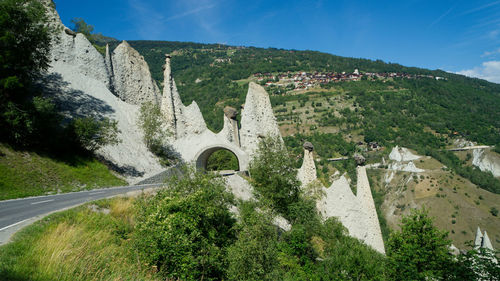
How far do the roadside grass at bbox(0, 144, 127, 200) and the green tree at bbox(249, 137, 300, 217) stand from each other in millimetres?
9782

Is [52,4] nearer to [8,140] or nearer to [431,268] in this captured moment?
[8,140]

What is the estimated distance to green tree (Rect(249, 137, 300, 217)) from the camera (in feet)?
49.8

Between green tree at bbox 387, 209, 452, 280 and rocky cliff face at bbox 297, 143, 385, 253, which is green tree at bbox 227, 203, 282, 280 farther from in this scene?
rocky cliff face at bbox 297, 143, 385, 253

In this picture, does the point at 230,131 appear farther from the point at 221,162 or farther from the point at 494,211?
the point at 494,211

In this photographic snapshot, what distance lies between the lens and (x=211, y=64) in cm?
13988

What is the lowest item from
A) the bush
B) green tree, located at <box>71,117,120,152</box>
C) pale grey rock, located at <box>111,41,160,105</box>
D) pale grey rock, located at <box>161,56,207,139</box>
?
the bush

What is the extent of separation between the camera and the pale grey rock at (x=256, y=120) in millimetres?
24312

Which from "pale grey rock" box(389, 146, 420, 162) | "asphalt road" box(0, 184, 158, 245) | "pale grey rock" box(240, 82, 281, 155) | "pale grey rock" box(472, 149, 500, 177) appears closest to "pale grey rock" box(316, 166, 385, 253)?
"pale grey rock" box(240, 82, 281, 155)

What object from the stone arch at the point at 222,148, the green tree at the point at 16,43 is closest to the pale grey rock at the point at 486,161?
the stone arch at the point at 222,148

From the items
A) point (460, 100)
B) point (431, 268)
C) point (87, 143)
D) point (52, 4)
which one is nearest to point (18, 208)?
point (87, 143)

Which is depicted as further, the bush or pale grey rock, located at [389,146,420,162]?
pale grey rock, located at [389,146,420,162]

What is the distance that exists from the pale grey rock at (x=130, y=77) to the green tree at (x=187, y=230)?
23453 mm

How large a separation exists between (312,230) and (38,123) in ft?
55.5

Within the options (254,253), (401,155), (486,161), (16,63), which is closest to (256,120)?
(254,253)
